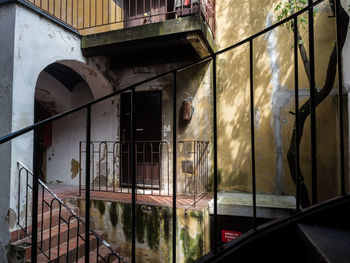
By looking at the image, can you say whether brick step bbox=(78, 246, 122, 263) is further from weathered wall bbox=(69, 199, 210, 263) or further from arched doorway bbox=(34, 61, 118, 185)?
arched doorway bbox=(34, 61, 118, 185)

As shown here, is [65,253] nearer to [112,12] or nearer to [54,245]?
[54,245]

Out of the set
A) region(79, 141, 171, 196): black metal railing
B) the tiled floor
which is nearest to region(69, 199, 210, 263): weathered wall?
the tiled floor

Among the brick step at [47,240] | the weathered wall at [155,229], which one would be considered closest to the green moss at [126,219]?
the weathered wall at [155,229]

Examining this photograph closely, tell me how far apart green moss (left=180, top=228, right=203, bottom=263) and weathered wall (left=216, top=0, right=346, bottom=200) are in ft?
5.27

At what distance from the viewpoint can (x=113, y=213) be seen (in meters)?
3.97

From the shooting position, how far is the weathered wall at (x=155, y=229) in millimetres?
3518

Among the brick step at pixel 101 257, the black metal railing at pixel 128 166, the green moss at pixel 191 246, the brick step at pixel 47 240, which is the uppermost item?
the black metal railing at pixel 128 166

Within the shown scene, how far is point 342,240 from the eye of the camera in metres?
0.98

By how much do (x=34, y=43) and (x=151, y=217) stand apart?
335 cm

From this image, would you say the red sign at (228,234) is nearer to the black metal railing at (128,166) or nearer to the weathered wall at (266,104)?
the weathered wall at (266,104)

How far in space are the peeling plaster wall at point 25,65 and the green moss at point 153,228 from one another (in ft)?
Result: 6.34

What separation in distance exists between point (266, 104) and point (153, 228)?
10.7ft

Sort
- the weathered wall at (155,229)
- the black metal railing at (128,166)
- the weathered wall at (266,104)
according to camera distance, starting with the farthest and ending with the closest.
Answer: the black metal railing at (128,166), the weathered wall at (266,104), the weathered wall at (155,229)

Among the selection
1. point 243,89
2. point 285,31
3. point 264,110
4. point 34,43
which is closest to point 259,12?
point 285,31
